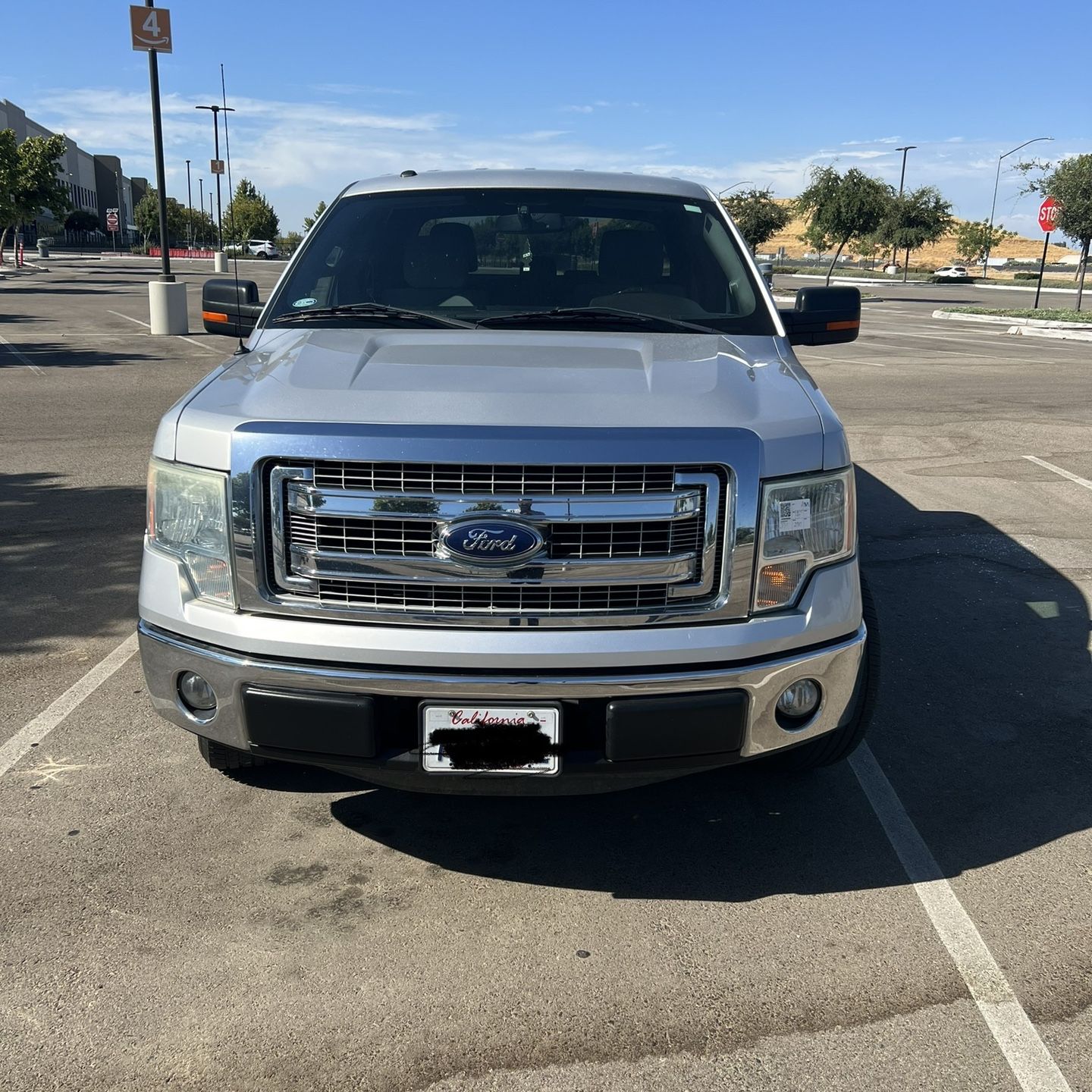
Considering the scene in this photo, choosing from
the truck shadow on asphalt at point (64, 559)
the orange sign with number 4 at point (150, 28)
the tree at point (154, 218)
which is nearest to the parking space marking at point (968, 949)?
the truck shadow on asphalt at point (64, 559)

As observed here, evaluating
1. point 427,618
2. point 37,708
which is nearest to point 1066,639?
point 427,618

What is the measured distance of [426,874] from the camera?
316 centimetres

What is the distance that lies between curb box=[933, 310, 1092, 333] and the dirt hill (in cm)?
8987

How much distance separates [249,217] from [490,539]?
4265 inches

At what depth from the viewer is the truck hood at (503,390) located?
275 cm

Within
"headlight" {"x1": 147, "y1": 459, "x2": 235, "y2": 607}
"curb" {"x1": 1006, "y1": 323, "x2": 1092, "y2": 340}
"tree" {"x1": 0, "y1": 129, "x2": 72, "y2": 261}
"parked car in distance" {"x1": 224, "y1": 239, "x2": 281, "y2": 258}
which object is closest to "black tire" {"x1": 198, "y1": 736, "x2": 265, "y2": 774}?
"headlight" {"x1": 147, "y1": 459, "x2": 235, "y2": 607}

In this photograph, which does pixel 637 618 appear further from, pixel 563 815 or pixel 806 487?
pixel 563 815

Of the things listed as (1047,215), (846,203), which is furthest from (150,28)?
(846,203)

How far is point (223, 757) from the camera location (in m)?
3.31

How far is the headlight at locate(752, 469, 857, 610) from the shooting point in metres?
2.79

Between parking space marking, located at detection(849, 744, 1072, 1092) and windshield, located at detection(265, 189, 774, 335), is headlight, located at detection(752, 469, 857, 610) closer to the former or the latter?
parking space marking, located at detection(849, 744, 1072, 1092)

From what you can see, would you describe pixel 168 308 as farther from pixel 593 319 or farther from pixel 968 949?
pixel 968 949

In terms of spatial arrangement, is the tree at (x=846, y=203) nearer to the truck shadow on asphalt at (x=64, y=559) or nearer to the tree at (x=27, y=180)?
the tree at (x=27, y=180)

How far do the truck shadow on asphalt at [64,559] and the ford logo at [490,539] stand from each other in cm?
291
